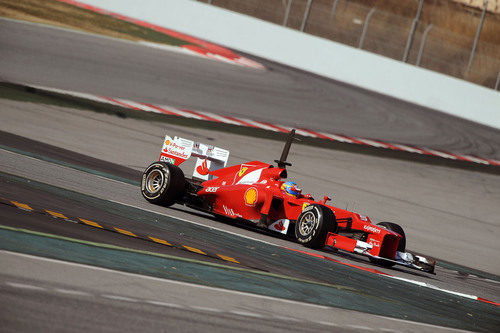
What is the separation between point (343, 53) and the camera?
28891 millimetres

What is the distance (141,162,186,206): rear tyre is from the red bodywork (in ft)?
1.18

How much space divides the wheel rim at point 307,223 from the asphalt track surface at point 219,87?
10538 millimetres

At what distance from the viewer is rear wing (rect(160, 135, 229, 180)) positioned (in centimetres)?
1212

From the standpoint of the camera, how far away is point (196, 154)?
482 inches

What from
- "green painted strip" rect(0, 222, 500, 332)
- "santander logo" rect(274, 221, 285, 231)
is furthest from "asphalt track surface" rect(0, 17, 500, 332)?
"santander logo" rect(274, 221, 285, 231)

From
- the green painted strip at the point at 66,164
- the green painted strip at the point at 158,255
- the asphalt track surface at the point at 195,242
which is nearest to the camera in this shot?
the asphalt track surface at the point at 195,242

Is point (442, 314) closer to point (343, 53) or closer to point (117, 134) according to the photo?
point (117, 134)

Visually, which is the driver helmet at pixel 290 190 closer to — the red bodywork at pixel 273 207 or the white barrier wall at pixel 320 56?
the red bodywork at pixel 273 207

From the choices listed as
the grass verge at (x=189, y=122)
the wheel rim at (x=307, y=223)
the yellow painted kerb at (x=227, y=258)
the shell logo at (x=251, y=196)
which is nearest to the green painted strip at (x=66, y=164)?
the shell logo at (x=251, y=196)

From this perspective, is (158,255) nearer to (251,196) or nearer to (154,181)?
(251,196)

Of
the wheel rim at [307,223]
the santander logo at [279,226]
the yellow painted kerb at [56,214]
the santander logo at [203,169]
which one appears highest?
the santander logo at [203,169]

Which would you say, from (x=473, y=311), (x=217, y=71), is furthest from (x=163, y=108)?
(x=473, y=311)

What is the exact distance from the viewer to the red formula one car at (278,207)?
34.2 feet

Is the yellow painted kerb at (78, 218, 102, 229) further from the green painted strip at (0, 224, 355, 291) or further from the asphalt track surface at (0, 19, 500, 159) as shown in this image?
the asphalt track surface at (0, 19, 500, 159)
